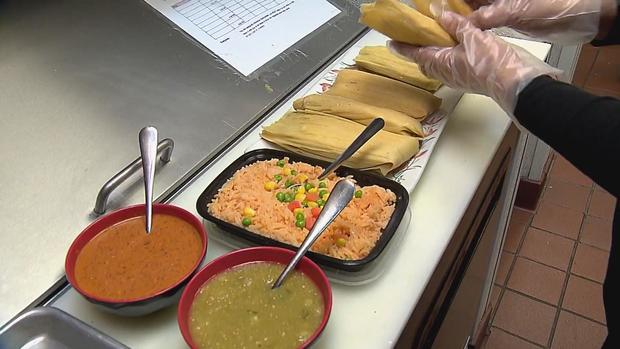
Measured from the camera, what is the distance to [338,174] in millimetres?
792

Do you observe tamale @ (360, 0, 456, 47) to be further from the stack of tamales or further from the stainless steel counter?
the stainless steel counter

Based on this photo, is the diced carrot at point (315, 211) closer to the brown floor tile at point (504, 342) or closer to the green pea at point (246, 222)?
the green pea at point (246, 222)

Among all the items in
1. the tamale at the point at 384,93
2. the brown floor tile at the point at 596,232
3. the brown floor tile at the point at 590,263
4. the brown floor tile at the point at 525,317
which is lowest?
the brown floor tile at the point at 596,232

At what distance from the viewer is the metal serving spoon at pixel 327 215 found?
0.63 m

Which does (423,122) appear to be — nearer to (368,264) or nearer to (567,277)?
(368,264)

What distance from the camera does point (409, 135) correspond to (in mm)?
870

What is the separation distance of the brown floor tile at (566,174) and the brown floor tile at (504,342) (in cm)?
73

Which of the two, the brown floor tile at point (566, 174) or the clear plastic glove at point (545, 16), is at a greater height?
the clear plastic glove at point (545, 16)

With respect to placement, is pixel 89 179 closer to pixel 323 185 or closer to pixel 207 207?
pixel 207 207

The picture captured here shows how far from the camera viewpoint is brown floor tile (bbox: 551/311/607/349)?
1.52 meters

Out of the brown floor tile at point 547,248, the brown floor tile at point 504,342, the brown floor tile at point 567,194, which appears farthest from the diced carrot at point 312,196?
the brown floor tile at point 567,194

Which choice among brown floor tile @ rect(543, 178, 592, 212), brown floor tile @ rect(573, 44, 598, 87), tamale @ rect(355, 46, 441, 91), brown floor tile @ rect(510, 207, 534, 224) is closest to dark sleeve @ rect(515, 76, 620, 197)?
tamale @ rect(355, 46, 441, 91)

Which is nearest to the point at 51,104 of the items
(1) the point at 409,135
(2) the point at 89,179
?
(2) the point at 89,179

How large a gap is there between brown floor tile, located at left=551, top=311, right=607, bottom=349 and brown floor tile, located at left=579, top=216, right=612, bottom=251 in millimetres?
313
